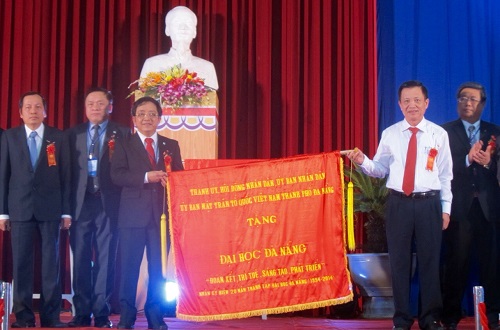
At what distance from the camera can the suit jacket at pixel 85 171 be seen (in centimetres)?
533

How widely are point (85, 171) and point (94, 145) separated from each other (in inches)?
8.1

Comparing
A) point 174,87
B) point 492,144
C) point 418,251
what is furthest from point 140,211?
point 492,144

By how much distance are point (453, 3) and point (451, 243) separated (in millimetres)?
2563

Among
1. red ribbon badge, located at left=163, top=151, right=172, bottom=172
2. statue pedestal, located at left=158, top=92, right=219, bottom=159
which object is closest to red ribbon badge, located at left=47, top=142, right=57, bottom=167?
red ribbon badge, located at left=163, top=151, right=172, bottom=172

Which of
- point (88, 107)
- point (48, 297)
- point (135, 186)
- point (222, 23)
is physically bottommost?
point (48, 297)

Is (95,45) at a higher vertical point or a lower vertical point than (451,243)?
higher

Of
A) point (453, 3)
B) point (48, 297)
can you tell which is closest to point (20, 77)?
point (48, 297)

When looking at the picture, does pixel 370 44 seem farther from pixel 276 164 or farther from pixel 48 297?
pixel 48 297

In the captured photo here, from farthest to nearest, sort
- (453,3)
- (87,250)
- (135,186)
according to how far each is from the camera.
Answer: (453,3) < (87,250) < (135,186)

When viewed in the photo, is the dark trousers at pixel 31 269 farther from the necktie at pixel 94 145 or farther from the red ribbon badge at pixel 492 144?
the red ribbon badge at pixel 492 144

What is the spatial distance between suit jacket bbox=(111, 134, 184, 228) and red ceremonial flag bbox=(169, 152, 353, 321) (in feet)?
0.41

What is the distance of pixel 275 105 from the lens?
7.23 m

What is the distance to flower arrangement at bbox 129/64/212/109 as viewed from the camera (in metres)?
6.23

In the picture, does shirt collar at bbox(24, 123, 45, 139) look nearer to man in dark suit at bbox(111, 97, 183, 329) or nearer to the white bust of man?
man in dark suit at bbox(111, 97, 183, 329)
